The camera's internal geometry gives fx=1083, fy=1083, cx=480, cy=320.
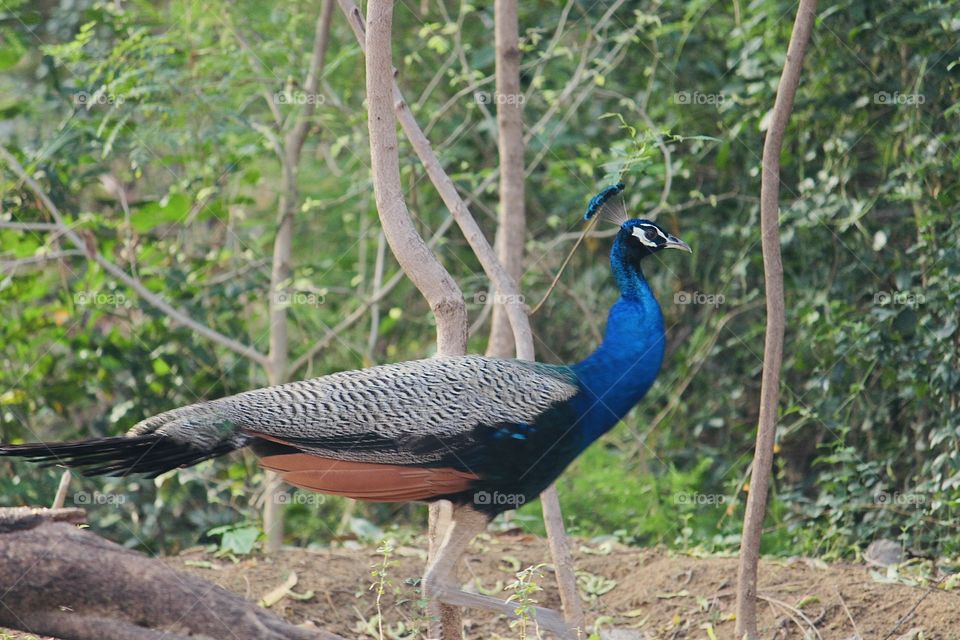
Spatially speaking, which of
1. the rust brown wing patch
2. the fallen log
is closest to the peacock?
the rust brown wing patch

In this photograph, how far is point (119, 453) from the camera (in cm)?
273

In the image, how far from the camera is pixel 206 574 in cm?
408

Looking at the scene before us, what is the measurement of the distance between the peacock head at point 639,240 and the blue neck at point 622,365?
117mm

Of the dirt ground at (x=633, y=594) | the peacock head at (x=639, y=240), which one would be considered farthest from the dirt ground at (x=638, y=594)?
the peacock head at (x=639, y=240)

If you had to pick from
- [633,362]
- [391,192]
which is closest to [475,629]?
[633,362]

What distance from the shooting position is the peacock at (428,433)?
284 cm

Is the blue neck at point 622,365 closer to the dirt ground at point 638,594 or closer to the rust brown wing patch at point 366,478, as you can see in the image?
the rust brown wing patch at point 366,478

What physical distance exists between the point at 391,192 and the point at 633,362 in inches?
35.6

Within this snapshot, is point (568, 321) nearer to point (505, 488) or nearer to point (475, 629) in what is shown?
point (475, 629)

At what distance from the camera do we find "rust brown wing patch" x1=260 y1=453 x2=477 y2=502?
2902mm

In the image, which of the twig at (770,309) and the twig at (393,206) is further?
the twig at (393,206)

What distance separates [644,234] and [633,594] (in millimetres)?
1459

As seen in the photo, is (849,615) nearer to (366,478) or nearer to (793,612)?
(793,612)

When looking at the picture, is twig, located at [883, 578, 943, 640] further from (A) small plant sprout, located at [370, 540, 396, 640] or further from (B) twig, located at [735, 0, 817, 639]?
(A) small plant sprout, located at [370, 540, 396, 640]
